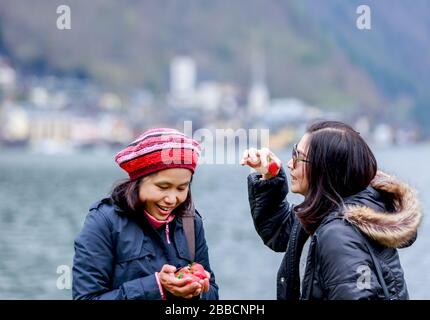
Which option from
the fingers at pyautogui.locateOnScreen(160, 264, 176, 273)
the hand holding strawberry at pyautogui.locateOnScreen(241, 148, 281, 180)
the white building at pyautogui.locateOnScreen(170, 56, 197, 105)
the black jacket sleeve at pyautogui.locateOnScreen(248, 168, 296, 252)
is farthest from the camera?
the white building at pyautogui.locateOnScreen(170, 56, 197, 105)

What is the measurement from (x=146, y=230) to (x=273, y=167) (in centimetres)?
51

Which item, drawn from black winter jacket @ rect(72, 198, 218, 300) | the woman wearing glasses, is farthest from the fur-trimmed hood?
black winter jacket @ rect(72, 198, 218, 300)

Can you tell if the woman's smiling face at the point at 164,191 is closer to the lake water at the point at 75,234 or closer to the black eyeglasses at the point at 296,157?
the black eyeglasses at the point at 296,157

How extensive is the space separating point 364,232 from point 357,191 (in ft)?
0.72

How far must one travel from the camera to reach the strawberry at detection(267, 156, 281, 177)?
315 centimetres

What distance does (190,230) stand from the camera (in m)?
3.04

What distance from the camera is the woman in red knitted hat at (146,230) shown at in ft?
9.24

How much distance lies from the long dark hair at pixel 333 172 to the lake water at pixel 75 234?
256 mm

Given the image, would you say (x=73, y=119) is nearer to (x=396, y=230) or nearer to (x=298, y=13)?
(x=298, y=13)

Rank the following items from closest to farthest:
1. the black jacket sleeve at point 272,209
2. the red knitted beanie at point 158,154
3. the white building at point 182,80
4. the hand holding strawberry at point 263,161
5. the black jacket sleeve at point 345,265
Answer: the black jacket sleeve at point 345,265
the red knitted beanie at point 158,154
the hand holding strawberry at point 263,161
the black jacket sleeve at point 272,209
the white building at point 182,80

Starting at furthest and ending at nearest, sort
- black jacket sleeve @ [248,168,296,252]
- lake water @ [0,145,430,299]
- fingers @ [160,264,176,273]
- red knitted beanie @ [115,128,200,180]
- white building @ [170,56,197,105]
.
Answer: white building @ [170,56,197,105]
lake water @ [0,145,430,299]
black jacket sleeve @ [248,168,296,252]
red knitted beanie @ [115,128,200,180]
fingers @ [160,264,176,273]

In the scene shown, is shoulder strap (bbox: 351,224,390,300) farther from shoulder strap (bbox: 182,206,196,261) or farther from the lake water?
shoulder strap (bbox: 182,206,196,261)

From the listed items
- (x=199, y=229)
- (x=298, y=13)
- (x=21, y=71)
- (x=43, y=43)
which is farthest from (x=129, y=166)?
(x=298, y=13)

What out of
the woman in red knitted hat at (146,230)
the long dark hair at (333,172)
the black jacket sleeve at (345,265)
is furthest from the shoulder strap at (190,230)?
the black jacket sleeve at (345,265)
